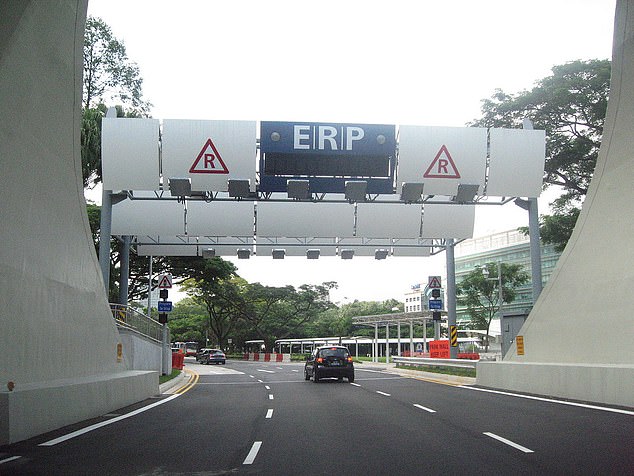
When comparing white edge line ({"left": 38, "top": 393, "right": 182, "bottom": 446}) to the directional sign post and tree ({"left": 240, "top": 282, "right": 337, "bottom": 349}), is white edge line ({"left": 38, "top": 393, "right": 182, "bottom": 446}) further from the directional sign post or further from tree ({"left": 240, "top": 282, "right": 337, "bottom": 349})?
tree ({"left": 240, "top": 282, "right": 337, "bottom": 349})

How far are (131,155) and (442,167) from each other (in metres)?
11.2

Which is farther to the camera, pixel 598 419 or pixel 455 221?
pixel 455 221

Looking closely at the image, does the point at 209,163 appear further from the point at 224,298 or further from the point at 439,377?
the point at 224,298

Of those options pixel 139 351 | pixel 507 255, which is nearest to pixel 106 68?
pixel 139 351

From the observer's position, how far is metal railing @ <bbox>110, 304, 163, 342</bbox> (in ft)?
88.8

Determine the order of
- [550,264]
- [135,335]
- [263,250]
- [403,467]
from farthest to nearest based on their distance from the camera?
1. [550,264]
2. [263,250]
3. [135,335]
4. [403,467]

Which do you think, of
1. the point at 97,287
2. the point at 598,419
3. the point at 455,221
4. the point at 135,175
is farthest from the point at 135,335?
the point at 598,419

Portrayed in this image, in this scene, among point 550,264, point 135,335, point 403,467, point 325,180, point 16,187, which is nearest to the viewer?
point 403,467

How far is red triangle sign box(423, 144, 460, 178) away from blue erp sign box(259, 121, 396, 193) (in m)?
1.49

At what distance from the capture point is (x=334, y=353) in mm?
30469

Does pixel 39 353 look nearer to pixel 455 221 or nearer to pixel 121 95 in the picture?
pixel 455 221

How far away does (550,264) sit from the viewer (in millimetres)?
93750

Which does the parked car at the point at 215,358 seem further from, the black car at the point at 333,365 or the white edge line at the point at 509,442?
the white edge line at the point at 509,442

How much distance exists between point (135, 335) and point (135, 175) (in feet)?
25.9
